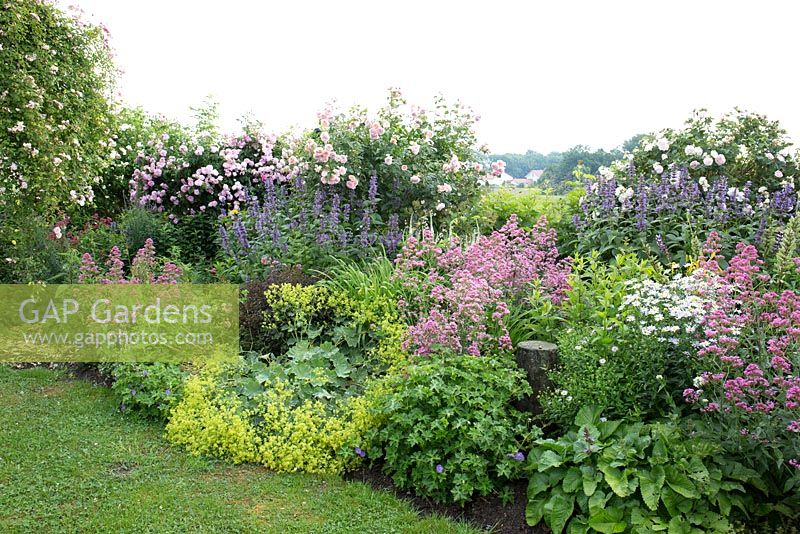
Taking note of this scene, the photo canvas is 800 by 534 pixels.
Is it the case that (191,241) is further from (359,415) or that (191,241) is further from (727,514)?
(727,514)

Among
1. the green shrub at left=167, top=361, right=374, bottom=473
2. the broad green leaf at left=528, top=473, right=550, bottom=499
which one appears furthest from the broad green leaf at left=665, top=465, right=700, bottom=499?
the green shrub at left=167, top=361, right=374, bottom=473

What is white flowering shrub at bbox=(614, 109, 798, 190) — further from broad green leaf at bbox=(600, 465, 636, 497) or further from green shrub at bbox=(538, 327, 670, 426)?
broad green leaf at bbox=(600, 465, 636, 497)

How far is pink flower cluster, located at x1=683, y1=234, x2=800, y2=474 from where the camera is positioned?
2.72 m

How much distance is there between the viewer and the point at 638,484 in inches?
116

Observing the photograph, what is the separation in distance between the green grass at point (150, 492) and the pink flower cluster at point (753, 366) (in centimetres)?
130

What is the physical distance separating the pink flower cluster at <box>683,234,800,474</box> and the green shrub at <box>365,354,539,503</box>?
90cm

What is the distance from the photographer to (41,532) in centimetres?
312

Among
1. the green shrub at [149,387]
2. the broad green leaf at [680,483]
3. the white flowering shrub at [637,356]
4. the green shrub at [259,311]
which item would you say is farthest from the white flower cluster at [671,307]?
the green shrub at [149,387]

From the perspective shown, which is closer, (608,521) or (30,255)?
(608,521)

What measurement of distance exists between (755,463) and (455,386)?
1396 mm

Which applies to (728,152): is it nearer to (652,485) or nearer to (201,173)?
(652,485)

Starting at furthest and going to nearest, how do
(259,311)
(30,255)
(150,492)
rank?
(30,255), (259,311), (150,492)

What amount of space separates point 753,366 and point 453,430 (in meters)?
1.40

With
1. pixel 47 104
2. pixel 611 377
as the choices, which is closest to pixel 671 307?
pixel 611 377
